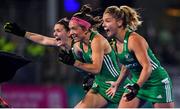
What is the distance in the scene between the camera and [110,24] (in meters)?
3.28

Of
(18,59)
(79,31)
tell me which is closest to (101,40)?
(79,31)

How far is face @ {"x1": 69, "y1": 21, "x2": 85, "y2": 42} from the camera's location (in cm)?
335

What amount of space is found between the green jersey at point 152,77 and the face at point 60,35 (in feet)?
1.01

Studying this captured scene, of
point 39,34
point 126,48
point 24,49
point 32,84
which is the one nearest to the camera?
point 126,48

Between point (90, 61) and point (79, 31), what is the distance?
173mm

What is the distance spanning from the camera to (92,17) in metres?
3.36

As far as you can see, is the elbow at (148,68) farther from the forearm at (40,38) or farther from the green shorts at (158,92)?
the forearm at (40,38)

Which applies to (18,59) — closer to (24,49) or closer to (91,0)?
(91,0)

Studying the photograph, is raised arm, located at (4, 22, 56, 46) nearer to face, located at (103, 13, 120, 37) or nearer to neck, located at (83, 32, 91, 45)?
neck, located at (83, 32, 91, 45)

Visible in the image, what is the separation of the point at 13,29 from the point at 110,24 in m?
0.56

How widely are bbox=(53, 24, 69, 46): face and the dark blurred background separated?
0.08m

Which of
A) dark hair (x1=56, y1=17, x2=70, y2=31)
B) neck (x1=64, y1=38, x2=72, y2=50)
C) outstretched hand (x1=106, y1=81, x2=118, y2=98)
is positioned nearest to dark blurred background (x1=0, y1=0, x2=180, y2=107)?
dark hair (x1=56, y1=17, x2=70, y2=31)

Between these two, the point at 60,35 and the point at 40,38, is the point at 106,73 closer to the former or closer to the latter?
the point at 60,35

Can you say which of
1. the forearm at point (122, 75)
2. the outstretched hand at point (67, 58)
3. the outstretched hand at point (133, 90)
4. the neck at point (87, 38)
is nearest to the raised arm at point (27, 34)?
the neck at point (87, 38)
